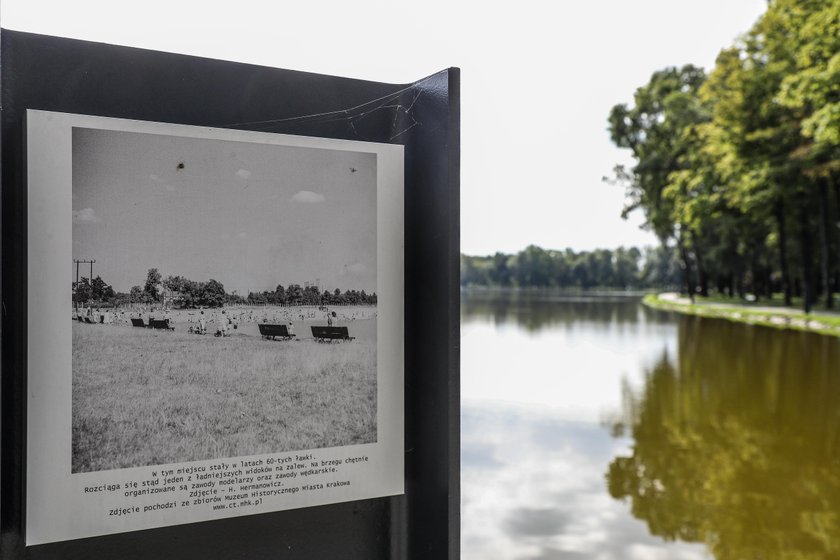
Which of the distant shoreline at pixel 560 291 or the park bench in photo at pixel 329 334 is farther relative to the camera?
the distant shoreline at pixel 560 291

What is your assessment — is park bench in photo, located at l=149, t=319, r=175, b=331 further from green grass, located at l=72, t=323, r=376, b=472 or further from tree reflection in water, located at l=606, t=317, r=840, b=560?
tree reflection in water, located at l=606, t=317, r=840, b=560

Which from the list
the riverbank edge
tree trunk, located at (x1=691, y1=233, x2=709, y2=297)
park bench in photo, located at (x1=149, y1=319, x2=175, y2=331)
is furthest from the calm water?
tree trunk, located at (x1=691, y1=233, x2=709, y2=297)

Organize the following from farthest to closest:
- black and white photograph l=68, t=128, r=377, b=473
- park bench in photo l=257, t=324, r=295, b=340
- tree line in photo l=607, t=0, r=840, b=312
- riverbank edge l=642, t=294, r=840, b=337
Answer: riverbank edge l=642, t=294, r=840, b=337 → tree line in photo l=607, t=0, r=840, b=312 → park bench in photo l=257, t=324, r=295, b=340 → black and white photograph l=68, t=128, r=377, b=473

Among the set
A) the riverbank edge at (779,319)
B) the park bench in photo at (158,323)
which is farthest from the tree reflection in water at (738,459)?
the riverbank edge at (779,319)

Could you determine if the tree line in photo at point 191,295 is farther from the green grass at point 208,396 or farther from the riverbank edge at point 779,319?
the riverbank edge at point 779,319

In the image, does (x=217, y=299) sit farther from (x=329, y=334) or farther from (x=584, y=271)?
(x=584, y=271)

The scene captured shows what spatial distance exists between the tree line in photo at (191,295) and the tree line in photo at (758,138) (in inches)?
571

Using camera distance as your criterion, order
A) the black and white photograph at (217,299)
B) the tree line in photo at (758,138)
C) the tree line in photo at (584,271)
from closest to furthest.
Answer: the black and white photograph at (217,299) → the tree line in photo at (758,138) → the tree line in photo at (584,271)

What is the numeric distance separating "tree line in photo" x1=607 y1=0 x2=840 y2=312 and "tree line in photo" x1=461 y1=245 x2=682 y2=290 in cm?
3487

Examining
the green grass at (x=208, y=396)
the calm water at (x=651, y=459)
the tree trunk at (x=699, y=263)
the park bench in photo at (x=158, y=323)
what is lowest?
the calm water at (x=651, y=459)

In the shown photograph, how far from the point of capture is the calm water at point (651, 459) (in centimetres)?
520

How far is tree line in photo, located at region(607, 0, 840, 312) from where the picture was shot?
16.6 meters

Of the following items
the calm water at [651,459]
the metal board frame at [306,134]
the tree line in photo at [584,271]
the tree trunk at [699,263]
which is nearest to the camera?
the metal board frame at [306,134]

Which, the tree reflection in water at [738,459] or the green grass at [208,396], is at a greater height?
the green grass at [208,396]
